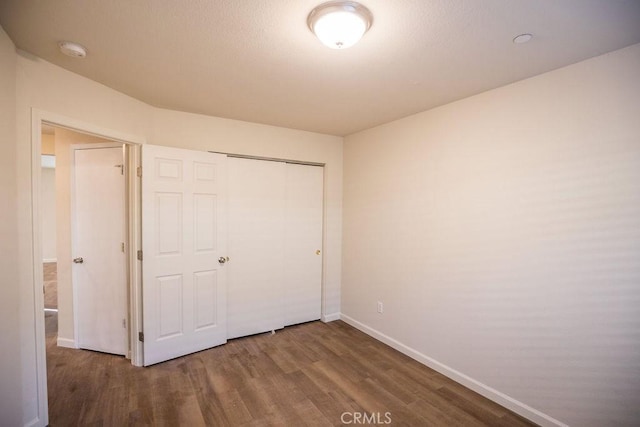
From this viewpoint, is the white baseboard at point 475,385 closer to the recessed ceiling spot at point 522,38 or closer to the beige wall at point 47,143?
the recessed ceiling spot at point 522,38

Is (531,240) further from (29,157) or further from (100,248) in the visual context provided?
(100,248)

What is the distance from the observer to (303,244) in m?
3.67

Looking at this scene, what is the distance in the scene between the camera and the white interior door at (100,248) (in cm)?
274

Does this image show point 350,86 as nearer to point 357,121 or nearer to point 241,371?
point 357,121

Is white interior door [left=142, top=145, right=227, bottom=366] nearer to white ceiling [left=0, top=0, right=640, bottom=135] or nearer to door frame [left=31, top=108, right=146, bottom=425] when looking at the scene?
door frame [left=31, top=108, right=146, bottom=425]

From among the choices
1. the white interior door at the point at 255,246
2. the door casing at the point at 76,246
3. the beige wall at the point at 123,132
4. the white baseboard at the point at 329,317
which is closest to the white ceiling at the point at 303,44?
the beige wall at the point at 123,132

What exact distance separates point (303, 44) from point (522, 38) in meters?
1.21

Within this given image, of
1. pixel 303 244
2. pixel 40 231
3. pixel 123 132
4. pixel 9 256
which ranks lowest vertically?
pixel 303 244

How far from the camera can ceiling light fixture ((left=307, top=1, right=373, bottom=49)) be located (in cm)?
130

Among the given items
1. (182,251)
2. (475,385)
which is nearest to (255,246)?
(182,251)

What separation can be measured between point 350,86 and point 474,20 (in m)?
0.96

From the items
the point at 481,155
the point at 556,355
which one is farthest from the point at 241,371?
the point at 481,155

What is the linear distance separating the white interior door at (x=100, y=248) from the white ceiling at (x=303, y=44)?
0.92 m
